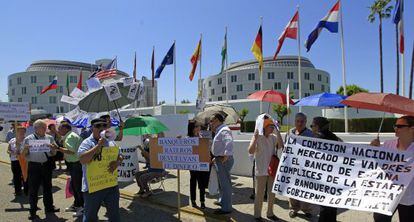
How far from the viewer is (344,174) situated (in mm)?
4926

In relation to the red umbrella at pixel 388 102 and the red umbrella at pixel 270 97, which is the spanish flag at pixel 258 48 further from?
the red umbrella at pixel 388 102

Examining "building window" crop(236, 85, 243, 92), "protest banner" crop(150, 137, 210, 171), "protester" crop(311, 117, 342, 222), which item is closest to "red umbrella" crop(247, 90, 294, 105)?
"protest banner" crop(150, 137, 210, 171)

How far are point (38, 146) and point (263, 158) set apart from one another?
4.50 meters

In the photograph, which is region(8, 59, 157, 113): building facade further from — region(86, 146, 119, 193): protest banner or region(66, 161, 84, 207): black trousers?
region(86, 146, 119, 193): protest banner

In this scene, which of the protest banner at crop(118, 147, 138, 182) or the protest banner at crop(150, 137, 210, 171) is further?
the protest banner at crop(118, 147, 138, 182)

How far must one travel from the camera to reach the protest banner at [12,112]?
11.1 metres

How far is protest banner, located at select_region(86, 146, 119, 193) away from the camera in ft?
16.9

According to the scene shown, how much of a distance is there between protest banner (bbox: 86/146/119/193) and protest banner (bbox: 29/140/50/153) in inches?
103

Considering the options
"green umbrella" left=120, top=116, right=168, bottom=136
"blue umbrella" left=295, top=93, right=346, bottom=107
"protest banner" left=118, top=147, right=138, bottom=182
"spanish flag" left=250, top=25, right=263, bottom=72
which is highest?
"spanish flag" left=250, top=25, right=263, bottom=72

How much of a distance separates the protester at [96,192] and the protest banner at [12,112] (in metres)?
7.01

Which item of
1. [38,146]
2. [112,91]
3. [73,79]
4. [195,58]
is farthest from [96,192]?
[73,79]

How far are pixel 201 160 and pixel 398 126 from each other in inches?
128

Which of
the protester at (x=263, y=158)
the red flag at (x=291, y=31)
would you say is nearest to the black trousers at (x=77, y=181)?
the protester at (x=263, y=158)

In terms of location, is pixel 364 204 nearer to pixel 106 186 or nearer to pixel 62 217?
pixel 106 186
